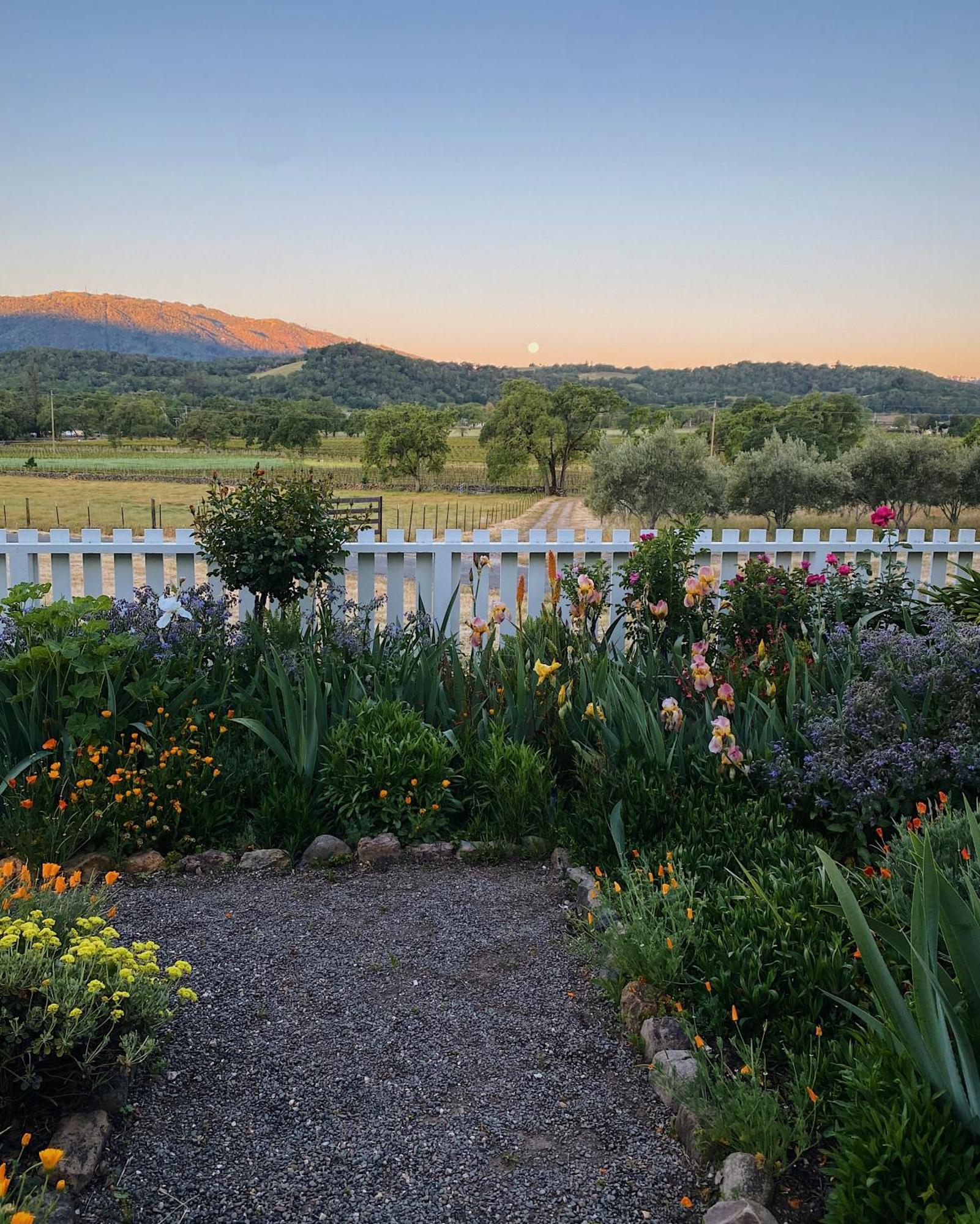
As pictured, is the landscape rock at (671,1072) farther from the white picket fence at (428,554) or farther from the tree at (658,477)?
the tree at (658,477)

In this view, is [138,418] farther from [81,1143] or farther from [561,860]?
[81,1143]

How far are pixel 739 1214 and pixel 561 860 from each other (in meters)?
1.62

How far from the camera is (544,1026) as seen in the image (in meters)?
2.18

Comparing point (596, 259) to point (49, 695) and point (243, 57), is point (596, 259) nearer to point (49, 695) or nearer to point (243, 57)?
point (243, 57)

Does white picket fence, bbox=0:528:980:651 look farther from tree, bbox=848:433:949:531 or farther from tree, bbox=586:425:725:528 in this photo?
tree, bbox=848:433:949:531

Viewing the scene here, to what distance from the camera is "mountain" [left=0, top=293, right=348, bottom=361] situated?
129 metres

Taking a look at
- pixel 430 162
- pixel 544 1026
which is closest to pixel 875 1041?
pixel 544 1026

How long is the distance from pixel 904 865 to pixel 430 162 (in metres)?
53.1

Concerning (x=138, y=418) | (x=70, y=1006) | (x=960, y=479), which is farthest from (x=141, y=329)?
(x=70, y=1006)

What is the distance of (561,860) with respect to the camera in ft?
10.2

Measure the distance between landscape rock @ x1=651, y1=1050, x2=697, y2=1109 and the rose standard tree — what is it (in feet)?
12.4

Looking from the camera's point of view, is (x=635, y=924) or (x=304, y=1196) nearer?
(x=304, y=1196)

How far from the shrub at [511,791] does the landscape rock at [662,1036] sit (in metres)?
1.21

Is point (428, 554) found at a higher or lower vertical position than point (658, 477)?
lower
